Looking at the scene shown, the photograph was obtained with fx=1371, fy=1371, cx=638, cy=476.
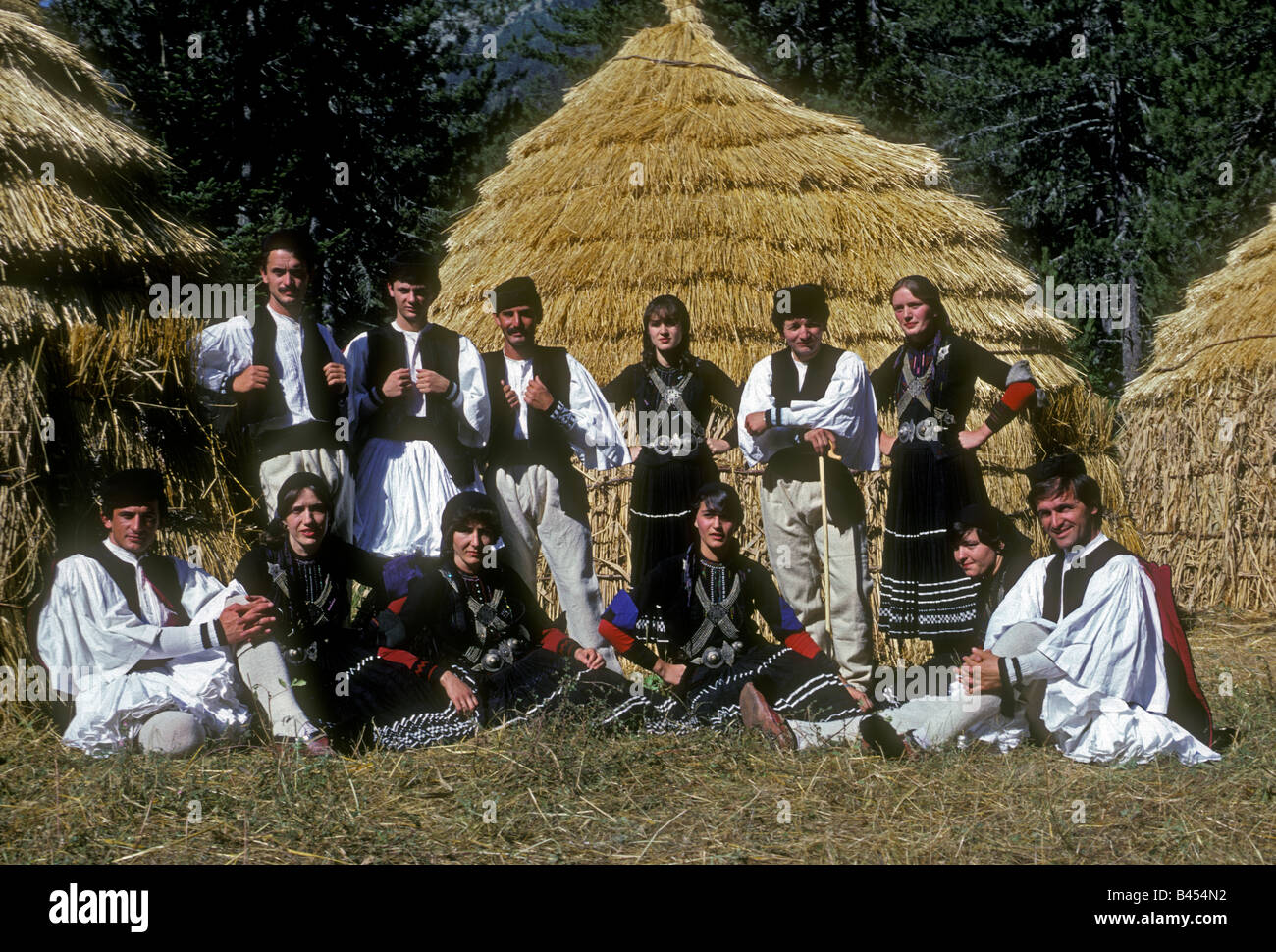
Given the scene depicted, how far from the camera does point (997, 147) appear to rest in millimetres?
17375

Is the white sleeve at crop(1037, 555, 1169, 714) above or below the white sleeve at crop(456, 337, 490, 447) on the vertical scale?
below

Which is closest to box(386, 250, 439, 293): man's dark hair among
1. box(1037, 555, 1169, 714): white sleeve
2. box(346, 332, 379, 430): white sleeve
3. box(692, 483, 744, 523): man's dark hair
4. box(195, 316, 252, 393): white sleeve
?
box(346, 332, 379, 430): white sleeve

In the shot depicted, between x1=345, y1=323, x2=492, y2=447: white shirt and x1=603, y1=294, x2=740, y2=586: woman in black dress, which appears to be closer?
x1=345, y1=323, x2=492, y2=447: white shirt

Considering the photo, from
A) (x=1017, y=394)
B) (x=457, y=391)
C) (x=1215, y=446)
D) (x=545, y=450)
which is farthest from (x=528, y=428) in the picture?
(x=1215, y=446)

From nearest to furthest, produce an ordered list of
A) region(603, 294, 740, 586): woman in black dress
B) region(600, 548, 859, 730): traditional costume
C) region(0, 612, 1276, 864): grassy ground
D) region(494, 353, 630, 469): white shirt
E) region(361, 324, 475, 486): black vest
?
region(0, 612, 1276, 864): grassy ground < region(600, 548, 859, 730): traditional costume < region(361, 324, 475, 486): black vest < region(494, 353, 630, 469): white shirt < region(603, 294, 740, 586): woman in black dress

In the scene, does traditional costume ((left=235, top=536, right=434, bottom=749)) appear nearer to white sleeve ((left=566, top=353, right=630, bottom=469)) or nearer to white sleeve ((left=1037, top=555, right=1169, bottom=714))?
white sleeve ((left=566, top=353, right=630, bottom=469))

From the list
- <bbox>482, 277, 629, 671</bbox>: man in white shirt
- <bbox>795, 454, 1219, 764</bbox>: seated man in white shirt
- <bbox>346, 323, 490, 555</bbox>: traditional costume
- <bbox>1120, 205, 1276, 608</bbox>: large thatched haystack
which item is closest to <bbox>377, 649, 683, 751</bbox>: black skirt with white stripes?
<bbox>482, 277, 629, 671</bbox>: man in white shirt

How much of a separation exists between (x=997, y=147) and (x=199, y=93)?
9702mm

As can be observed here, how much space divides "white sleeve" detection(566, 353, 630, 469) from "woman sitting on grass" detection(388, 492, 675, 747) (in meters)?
0.88

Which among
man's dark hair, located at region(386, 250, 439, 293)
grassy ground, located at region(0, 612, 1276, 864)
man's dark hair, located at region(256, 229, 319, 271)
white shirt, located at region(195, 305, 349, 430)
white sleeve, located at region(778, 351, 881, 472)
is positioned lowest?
grassy ground, located at region(0, 612, 1276, 864)

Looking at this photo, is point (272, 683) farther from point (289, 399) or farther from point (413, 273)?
point (413, 273)

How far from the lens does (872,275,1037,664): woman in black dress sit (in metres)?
6.44

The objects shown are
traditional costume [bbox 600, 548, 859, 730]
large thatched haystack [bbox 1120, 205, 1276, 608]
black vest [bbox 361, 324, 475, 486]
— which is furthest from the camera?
large thatched haystack [bbox 1120, 205, 1276, 608]

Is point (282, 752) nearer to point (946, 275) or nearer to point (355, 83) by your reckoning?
point (946, 275)
